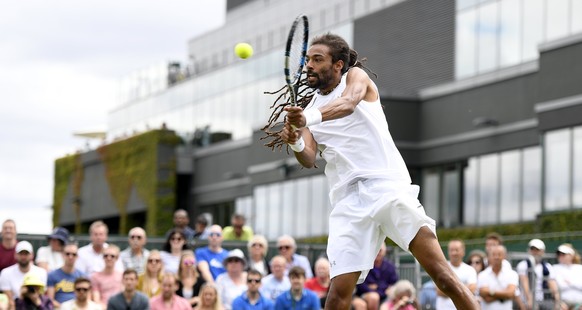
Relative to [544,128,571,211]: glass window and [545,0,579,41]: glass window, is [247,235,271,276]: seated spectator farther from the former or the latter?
[545,0,579,41]: glass window

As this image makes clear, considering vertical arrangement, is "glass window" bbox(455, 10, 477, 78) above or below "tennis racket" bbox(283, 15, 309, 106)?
above

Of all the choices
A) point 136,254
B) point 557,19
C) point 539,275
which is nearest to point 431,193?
point 557,19

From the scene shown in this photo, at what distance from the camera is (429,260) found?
10.2 meters

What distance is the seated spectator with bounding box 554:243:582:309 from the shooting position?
19094mm

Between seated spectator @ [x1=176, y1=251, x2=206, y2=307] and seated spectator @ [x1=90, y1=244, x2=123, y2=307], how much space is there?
879 mm

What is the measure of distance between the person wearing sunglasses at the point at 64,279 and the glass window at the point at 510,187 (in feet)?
73.3

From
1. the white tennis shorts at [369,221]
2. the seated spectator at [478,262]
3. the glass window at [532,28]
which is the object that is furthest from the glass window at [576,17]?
the white tennis shorts at [369,221]

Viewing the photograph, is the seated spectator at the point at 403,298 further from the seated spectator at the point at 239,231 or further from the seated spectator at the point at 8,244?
the seated spectator at the point at 8,244

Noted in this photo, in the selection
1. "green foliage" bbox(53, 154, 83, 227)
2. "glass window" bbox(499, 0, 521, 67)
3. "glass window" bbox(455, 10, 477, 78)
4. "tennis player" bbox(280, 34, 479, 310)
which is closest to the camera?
"tennis player" bbox(280, 34, 479, 310)

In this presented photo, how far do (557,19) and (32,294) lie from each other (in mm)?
24607

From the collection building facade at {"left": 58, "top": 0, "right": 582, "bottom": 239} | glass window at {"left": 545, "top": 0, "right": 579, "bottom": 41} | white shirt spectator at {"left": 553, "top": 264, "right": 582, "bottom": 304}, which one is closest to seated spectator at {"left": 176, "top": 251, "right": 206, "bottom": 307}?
white shirt spectator at {"left": 553, "top": 264, "right": 582, "bottom": 304}

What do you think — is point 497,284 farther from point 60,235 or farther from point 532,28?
point 532,28

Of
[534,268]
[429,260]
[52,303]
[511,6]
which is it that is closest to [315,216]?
[511,6]

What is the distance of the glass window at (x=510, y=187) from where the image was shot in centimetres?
3809
